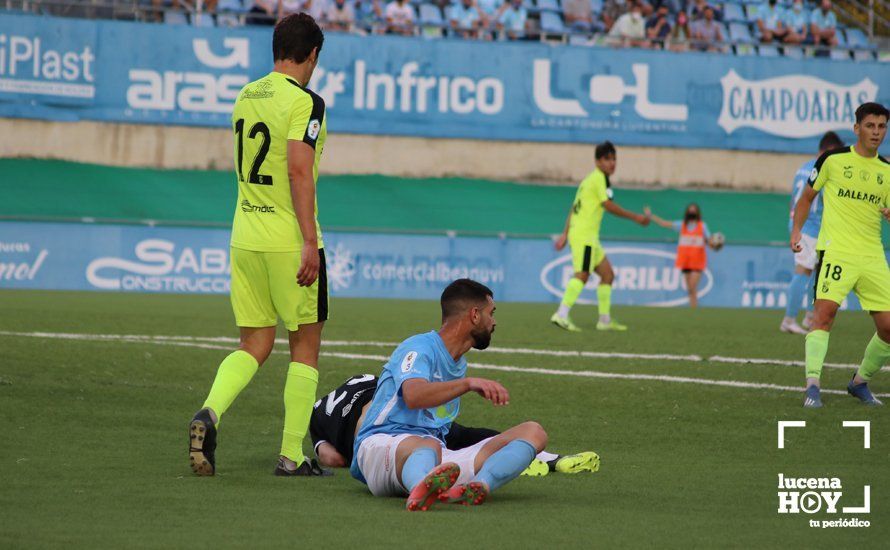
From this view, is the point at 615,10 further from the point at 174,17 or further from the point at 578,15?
the point at 174,17

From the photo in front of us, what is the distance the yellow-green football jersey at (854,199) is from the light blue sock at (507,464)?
4875mm

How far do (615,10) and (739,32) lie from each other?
124 inches

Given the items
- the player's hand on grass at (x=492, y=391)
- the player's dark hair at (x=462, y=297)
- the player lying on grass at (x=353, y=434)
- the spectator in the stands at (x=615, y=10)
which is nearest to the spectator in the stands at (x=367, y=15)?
the spectator in the stands at (x=615, y=10)

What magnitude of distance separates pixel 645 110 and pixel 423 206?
5752mm

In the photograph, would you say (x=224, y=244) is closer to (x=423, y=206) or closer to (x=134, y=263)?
(x=134, y=263)

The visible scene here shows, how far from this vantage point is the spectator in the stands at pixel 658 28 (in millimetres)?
29922

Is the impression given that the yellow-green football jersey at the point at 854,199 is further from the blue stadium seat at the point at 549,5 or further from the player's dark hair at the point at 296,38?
the blue stadium seat at the point at 549,5

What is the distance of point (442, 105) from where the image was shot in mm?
29391

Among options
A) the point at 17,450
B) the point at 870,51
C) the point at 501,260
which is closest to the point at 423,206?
the point at 501,260

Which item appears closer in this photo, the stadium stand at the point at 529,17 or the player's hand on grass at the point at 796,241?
the player's hand on grass at the point at 796,241

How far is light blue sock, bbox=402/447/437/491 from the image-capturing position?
5.76 m

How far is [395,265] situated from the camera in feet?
77.0

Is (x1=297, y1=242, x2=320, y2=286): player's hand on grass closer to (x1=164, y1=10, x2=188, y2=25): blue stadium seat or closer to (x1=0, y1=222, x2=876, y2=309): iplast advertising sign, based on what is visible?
(x1=0, y1=222, x2=876, y2=309): iplast advertising sign

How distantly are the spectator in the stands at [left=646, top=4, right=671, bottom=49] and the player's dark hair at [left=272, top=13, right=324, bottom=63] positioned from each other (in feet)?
78.8
